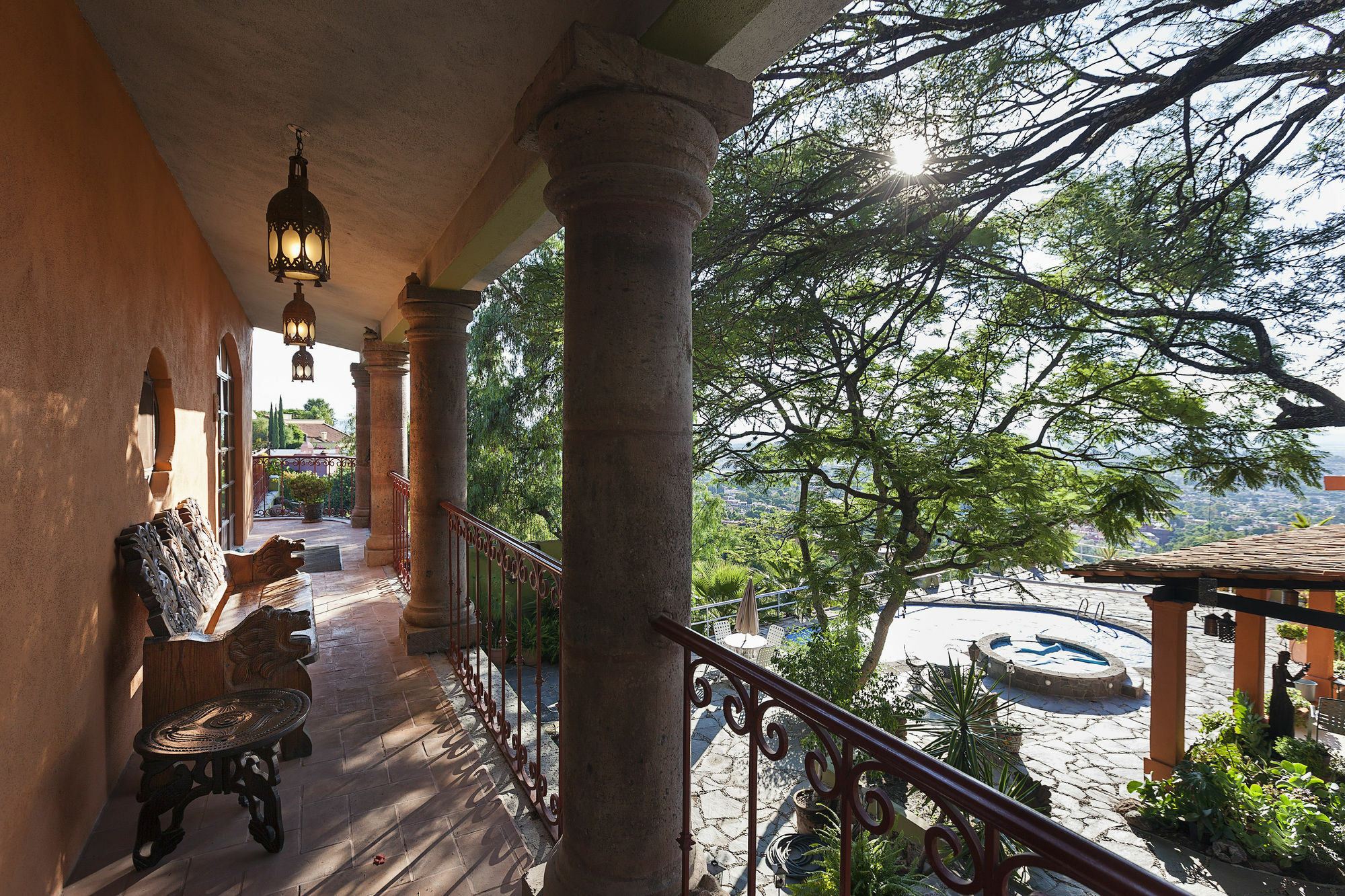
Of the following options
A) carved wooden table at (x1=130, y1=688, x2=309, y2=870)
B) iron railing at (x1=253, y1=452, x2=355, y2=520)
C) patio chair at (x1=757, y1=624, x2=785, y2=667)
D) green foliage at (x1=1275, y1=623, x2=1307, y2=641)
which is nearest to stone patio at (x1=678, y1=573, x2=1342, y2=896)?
green foliage at (x1=1275, y1=623, x2=1307, y2=641)

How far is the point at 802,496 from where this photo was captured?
403 inches

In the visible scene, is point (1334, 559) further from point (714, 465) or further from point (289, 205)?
point (289, 205)

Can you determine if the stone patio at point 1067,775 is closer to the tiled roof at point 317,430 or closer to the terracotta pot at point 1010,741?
the terracotta pot at point 1010,741

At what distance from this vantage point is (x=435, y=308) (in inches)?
186

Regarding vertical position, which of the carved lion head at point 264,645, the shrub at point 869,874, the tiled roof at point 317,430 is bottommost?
the shrub at point 869,874

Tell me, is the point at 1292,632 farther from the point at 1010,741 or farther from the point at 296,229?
the point at 296,229

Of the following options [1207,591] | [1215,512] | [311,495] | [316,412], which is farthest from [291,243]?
[316,412]

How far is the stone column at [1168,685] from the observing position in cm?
786

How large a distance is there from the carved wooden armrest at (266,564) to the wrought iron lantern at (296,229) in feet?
10.0

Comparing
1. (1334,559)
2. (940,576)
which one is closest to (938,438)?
(1334,559)

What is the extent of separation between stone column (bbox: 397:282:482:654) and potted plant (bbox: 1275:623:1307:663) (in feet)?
50.0

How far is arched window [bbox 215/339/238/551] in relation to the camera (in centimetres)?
672

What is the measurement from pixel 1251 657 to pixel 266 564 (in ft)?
40.5

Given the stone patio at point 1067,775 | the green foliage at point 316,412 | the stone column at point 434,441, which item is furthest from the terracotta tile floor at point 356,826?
the green foliage at point 316,412
